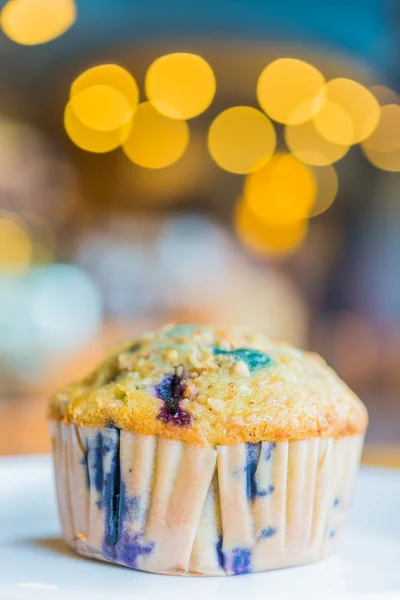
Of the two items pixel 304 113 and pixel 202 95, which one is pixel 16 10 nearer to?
pixel 202 95

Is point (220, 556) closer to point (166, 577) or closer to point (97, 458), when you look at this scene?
point (166, 577)

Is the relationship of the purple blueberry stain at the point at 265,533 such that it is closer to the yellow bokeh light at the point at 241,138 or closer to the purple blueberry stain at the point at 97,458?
the purple blueberry stain at the point at 97,458

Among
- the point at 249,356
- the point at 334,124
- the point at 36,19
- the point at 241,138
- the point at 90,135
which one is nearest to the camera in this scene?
the point at 249,356

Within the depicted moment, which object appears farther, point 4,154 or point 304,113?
point 304,113

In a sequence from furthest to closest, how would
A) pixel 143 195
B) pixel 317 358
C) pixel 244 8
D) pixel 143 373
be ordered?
1. pixel 143 195
2. pixel 244 8
3. pixel 317 358
4. pixel 143 373

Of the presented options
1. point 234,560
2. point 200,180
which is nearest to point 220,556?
point 234,560

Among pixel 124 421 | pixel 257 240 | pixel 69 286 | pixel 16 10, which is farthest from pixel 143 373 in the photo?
pixel 257 240

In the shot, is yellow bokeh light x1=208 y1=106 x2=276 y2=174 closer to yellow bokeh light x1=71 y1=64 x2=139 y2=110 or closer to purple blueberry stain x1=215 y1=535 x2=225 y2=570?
yellow bokeh light x1=71 y1=64 x2=139 y2=110
